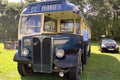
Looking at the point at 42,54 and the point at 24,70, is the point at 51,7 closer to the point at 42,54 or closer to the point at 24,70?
the point at 42,54

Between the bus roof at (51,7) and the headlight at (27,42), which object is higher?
the bus roof at (51,7)

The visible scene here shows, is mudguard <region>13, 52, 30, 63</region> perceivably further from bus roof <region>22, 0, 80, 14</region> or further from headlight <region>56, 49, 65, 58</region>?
bus roof <region>22, 0, 80, 14</region>

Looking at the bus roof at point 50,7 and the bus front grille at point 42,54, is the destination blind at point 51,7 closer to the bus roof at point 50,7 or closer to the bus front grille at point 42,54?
the bus roof at point 50,7

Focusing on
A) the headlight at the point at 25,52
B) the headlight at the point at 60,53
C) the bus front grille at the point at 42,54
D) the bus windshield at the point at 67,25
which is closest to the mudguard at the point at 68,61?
the headlight at the point at 60,53

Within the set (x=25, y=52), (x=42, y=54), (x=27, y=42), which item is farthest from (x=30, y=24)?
(x=42, y=54)

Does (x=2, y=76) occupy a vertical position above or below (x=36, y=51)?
below

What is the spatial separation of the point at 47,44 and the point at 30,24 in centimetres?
134

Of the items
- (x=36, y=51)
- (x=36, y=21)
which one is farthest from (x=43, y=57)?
(x=36, y=21)

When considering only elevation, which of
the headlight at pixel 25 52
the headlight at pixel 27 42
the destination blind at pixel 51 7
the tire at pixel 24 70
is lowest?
the tire at pixel 24 70

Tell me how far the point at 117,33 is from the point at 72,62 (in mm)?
32533

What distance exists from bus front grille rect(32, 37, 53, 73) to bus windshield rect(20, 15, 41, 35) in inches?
32.7

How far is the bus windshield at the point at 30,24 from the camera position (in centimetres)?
761

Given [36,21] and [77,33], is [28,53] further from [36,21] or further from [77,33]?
[77,33]

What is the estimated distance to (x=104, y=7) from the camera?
37.1 metres
